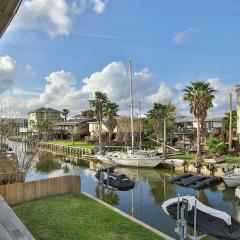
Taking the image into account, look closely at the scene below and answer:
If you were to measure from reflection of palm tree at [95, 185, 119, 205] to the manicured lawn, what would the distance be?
639 centimetres

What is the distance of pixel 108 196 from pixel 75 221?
1301 centimetres

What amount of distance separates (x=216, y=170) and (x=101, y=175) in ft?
45.5

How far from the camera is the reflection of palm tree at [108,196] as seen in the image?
95.1 feet

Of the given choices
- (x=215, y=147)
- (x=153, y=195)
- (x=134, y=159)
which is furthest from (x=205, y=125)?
(x=153, y=195)

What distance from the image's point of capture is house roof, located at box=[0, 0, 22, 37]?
5.36 meters

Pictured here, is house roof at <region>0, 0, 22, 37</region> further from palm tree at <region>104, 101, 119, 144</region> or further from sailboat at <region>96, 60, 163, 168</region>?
palm tree at <region>104, 101, 119, 144</region>

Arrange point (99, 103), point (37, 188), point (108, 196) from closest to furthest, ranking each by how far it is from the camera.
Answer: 1. point (37, 188)
2. point (108, 196)
3. point (99, 103)

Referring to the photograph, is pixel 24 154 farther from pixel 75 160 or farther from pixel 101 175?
pixel 75 160

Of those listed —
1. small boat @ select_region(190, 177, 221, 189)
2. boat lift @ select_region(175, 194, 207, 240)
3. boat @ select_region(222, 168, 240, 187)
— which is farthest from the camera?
small boat @ select_region(190, 177, 221, 189)

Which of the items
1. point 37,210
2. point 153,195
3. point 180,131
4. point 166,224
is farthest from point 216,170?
point 180,131

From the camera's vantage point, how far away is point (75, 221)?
18047mm

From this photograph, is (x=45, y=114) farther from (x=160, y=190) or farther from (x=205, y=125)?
(x=160, y=190)

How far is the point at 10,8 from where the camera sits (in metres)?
5.56

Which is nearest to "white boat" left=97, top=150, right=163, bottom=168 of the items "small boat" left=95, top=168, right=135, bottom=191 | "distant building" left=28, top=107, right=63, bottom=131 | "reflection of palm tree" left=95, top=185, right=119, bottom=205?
"small boat" left=95, top=168, right=135, bottom=191
